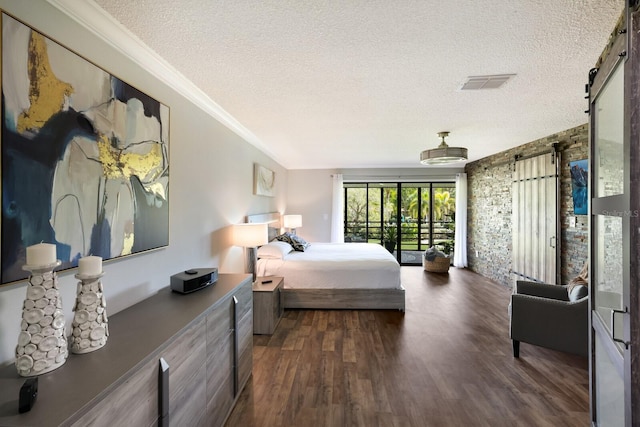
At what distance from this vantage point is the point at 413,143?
4.32 m

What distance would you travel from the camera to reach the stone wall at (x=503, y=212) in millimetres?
3609

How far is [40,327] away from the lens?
95cm

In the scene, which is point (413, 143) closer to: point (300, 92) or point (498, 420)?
point (300, 92)

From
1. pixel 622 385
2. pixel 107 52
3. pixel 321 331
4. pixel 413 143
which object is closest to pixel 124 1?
pixel 107 52

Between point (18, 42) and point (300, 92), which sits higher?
point (300, 92)

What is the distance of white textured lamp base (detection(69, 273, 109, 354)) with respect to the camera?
110cm

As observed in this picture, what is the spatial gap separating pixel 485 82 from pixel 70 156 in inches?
108

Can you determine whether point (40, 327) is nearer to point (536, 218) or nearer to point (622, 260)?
point (622, 260)

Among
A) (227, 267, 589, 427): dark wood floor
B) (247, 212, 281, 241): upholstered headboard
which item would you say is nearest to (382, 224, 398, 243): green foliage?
(247, 212, 281, 241): upholstered headboard

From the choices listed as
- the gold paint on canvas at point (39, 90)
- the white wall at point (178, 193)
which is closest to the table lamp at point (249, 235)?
the white wall at point (178, 193)

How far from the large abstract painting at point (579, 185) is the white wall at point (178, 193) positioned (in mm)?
4320

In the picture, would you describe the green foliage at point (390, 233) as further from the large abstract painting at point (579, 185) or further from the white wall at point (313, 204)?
the large abstract painting at point (579, 185)

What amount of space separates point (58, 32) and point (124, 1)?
335 millimetres

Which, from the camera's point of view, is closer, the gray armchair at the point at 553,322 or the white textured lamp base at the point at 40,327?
the white textured lamp base at the point at 40,327
